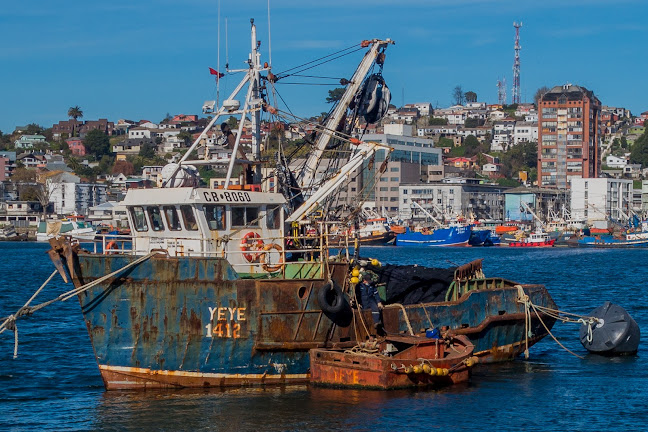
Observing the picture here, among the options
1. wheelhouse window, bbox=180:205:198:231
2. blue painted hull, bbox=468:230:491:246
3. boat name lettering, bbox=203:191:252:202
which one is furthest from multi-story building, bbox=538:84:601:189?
wheelhouse window, bbox=180:205:198:231

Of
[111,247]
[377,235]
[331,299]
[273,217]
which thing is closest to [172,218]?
[111,247]

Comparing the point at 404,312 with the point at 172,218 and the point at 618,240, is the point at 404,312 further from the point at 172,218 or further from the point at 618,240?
the point at 618,240

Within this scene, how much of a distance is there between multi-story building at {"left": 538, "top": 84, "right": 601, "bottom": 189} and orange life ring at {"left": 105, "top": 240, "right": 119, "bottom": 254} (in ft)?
555

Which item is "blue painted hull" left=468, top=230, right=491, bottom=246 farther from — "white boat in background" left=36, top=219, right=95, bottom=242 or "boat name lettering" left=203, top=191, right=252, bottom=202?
"boat name lettering" left=203, top=191, right=252, bottom=202

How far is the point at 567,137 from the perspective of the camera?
187 m

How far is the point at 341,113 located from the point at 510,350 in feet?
37.5

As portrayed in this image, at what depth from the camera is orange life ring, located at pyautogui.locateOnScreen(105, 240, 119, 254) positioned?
22625mm

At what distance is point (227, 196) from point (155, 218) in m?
1.99

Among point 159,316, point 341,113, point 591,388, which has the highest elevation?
point 341,113

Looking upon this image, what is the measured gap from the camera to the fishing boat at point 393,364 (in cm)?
2130

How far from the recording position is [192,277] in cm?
2109

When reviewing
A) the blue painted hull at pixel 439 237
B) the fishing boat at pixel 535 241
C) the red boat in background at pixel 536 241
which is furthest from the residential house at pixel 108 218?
the red boat in background at pixel 536 241

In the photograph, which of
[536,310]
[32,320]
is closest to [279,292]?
[536,310]

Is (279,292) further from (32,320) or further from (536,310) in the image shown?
(32,320)
